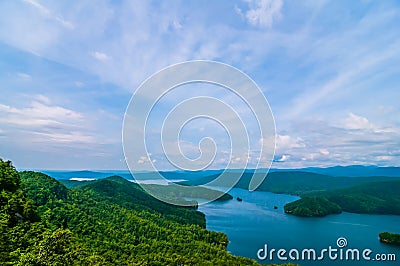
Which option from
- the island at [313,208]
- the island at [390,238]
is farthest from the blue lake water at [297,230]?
the island at [313,208]

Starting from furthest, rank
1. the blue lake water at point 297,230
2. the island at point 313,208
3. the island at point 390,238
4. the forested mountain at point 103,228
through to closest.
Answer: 1. the island at point 313,208
2. the island at point 390,238
3. the blue lake water at point 297,230
4. the forested mountain at point 103,228

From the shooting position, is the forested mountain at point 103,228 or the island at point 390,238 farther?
the island at point 390,238

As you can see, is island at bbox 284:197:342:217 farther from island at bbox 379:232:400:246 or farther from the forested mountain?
the forested mountain

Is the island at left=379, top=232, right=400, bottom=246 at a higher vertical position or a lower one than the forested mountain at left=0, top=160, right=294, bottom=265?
lower

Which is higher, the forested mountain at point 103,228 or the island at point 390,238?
the forested mountain at point 103,228

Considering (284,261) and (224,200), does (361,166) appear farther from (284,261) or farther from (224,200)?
(284,261)

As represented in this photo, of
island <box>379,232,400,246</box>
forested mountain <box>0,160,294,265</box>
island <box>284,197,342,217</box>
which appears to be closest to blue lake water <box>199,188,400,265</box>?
island <box>379,232,400,246</box>

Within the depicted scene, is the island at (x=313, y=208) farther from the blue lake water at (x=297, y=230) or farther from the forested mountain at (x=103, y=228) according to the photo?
the forested mountain at (x=103, y=228)
